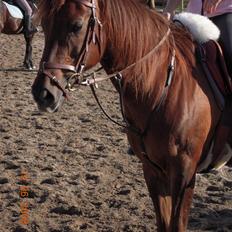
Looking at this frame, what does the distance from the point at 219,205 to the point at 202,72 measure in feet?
5.26

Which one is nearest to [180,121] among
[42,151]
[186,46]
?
[186,46]

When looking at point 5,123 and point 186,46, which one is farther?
point 5,123

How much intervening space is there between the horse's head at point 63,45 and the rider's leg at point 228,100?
1030mm

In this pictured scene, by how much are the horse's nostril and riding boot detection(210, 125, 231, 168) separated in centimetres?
117

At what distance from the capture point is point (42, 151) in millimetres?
5336

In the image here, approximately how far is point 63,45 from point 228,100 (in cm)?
121

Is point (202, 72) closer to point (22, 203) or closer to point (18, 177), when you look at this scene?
point (22, 203)

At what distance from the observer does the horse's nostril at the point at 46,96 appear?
2.44m

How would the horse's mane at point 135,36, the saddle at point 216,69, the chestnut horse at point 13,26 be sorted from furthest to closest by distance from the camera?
the chestnut horse at point 13,26
the saddle at point 216,69
the horse's mane at point 135,36

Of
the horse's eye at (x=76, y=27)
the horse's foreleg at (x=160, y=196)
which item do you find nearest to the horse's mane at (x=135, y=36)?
the horse's eye at (x=76, y=27)

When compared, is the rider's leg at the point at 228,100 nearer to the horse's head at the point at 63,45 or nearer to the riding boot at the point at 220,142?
the riding boot at the point at 220,142

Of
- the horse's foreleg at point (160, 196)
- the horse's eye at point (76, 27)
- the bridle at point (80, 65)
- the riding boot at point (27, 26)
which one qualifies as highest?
the horse's eye at point (76, 27)

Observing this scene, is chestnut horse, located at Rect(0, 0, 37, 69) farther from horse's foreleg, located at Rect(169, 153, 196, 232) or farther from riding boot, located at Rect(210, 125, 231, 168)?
horse's foreleg, located at Rect(169, 153, 196, 232)

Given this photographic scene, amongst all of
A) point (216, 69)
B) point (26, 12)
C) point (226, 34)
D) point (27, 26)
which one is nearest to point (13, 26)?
point (27, 26)
